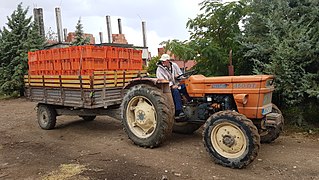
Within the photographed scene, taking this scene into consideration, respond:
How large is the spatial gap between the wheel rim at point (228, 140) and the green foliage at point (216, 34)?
12.2ft

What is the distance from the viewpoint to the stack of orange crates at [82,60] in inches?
243

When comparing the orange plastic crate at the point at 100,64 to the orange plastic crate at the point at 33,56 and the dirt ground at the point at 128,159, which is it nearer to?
the dirt ground at the point at 128,159

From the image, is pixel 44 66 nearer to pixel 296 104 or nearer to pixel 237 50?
pixel 237 50

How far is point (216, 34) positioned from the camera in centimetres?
827

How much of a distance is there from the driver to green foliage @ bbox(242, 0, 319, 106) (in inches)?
74.5

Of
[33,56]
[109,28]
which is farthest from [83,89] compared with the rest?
[109,28]

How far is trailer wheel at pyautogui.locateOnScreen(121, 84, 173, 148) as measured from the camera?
5.06 meters

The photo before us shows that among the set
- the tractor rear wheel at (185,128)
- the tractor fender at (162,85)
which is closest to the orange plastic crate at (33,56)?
the tractor fender at (162,85)

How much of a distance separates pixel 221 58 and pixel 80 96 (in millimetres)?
3783

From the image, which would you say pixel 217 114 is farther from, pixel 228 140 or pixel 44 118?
pixel 44 118

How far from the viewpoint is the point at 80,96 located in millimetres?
6242

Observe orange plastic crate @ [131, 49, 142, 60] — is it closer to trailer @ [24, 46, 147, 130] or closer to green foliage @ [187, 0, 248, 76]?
trailer @ [24, 46, 147, 130]

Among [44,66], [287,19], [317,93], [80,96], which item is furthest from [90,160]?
[287,19]

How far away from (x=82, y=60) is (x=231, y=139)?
3609 millimetres
